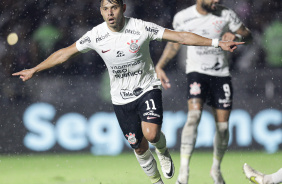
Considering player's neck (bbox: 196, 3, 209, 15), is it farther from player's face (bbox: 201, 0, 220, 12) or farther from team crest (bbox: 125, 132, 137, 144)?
team crest (bbox: 125, 132, 137, 144)

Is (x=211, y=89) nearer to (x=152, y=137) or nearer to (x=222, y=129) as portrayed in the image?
(x=222, y=129)

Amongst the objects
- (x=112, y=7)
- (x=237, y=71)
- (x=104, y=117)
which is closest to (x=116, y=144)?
(x=104, y=117)

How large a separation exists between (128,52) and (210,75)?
1612 mm

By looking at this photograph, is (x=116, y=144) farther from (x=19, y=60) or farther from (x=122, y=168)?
(x=19, y=60)

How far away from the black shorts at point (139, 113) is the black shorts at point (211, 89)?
3.57 ft

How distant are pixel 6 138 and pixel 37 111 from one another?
0.66m

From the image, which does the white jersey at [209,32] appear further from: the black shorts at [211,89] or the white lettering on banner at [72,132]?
the white lettering on banner at [72,132]

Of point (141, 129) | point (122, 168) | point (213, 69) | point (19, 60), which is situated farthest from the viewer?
point (19, 60)

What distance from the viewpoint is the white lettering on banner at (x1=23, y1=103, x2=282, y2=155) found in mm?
10359

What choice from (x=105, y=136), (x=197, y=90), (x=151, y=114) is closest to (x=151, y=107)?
(x=151, y=114)

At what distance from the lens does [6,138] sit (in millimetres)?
10406

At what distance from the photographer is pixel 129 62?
21.0 feet

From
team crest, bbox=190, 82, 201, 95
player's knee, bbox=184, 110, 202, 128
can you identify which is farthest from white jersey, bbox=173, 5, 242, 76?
player's knee, bbox=184, 110, 202, 128

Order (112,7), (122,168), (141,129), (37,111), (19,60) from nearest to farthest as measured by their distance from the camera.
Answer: (112,7), (141,129), (122,168), (37,111), (19,60)
